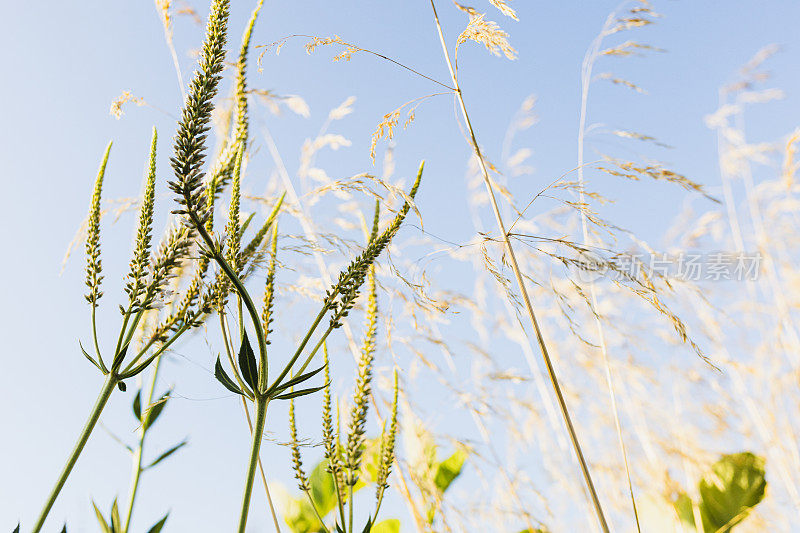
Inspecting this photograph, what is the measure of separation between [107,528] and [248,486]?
0.30m

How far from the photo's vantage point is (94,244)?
0.55 m

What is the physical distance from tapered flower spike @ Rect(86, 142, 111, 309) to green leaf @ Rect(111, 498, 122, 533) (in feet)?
0.92

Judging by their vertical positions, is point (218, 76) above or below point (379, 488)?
above

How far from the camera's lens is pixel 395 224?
55 cm

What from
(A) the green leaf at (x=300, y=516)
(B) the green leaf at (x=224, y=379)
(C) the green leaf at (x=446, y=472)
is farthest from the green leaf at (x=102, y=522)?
(C) the green leaf at (x=446, y=472)

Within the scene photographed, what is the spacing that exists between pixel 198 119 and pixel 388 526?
43.0 inches

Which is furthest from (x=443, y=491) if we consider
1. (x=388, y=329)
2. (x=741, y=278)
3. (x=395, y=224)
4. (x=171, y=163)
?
(x=741, y=278)

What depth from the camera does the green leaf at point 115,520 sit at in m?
0.63

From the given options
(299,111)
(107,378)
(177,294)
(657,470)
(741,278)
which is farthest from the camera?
(741,278)

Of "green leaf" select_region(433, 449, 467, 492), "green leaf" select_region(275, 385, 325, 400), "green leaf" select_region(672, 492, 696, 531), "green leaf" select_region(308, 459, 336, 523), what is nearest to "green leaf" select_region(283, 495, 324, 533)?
"green leaf" select_region(308, 459, 336, 523)

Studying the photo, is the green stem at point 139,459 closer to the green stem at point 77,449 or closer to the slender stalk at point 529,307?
the green stem at point 77,449

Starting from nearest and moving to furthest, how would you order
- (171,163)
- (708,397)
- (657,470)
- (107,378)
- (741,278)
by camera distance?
(171,163) < (107,378) < (657,470) < (708,397) < (741,278)

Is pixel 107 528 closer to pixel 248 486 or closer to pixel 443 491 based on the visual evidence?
pixel 248 486

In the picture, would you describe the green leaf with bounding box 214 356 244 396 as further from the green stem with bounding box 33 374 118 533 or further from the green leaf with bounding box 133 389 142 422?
the green leaf with bounding box 133 389 142 422
